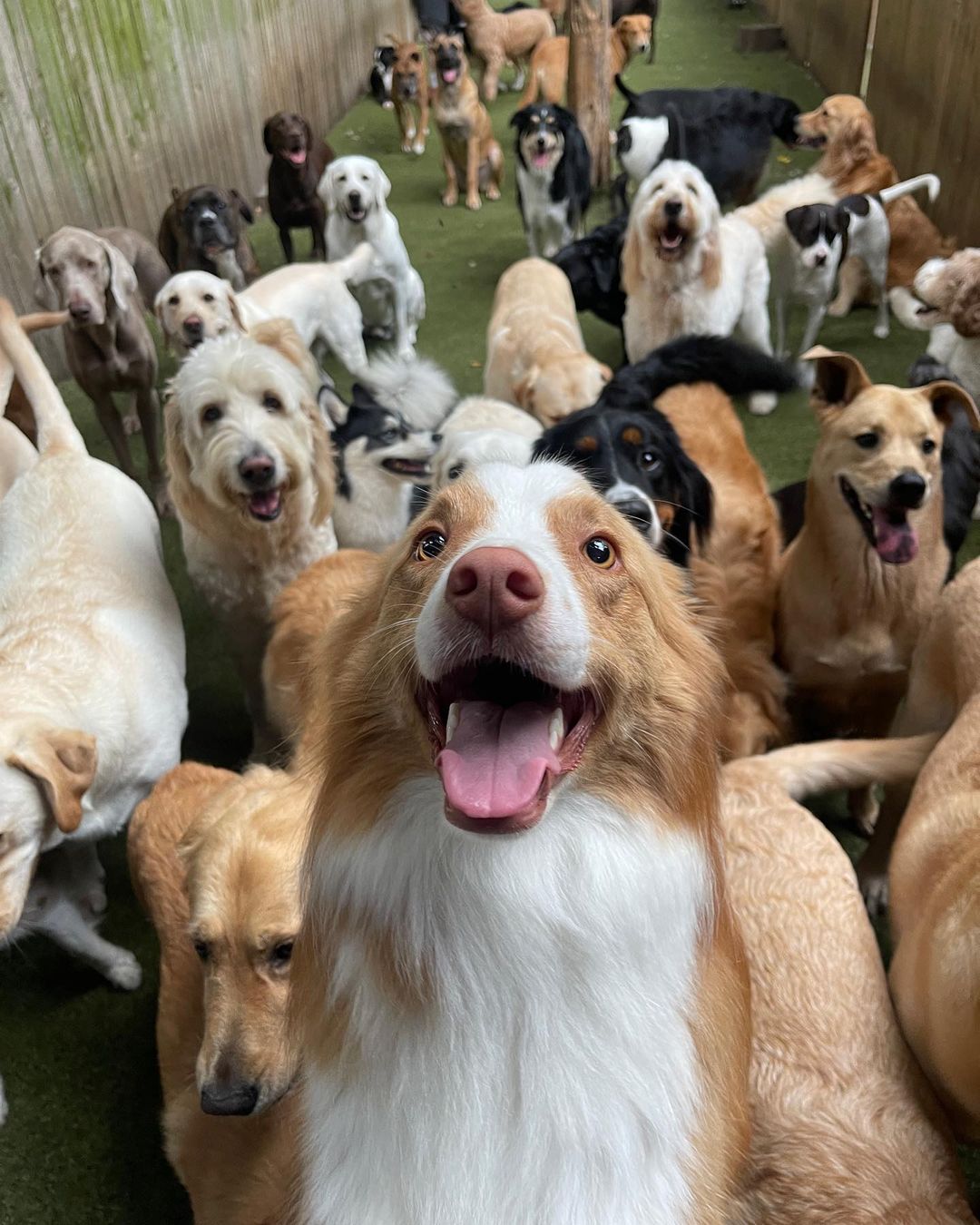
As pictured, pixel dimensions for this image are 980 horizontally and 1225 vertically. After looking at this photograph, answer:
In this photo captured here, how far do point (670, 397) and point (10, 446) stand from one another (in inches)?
100

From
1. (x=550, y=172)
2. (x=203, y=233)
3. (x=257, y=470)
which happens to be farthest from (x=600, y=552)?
(x=550, y=172)

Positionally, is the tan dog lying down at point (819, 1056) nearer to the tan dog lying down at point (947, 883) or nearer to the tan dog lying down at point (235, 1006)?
the tan dog lying down at point (947, 883)

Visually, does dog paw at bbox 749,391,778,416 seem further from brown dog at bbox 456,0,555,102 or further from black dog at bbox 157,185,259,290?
brown dog at bbox 456,0,555,102

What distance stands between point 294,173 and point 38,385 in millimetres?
3961

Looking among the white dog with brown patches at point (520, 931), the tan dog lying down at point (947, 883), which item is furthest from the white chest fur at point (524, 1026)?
the tan dog lying down at point (947, 883)

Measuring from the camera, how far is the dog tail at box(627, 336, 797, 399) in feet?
11.1

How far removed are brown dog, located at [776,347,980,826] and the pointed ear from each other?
6.68ft

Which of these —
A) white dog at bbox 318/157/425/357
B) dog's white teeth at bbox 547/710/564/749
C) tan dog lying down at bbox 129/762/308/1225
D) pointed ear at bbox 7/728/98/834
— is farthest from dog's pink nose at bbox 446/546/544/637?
white dog at bbox 318/157/425/357

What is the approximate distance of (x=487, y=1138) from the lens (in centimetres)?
109

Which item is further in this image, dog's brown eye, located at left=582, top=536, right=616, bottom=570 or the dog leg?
the dog leg

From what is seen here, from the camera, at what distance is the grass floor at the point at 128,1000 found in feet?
6.91

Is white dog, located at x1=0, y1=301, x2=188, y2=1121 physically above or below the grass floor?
above

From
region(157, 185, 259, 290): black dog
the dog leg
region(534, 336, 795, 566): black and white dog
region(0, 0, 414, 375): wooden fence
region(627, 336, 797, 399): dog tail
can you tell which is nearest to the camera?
the dog leg

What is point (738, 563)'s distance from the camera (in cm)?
303
